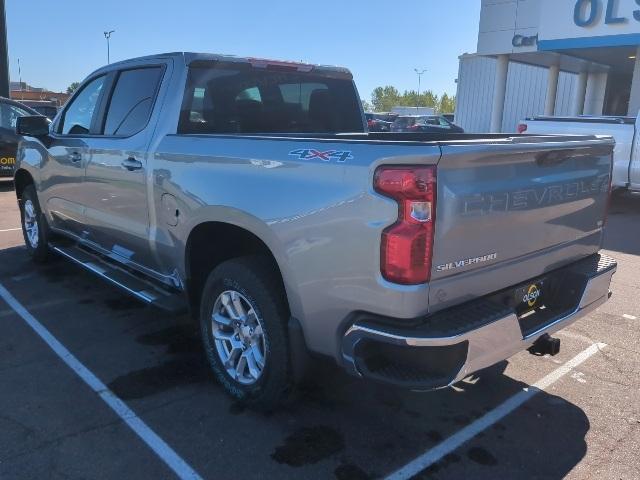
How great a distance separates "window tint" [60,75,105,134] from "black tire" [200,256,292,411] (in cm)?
238

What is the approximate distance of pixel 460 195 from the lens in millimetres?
2492

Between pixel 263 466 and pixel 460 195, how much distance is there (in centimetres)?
160

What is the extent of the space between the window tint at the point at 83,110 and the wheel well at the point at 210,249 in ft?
6.48

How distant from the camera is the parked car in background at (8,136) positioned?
38.8ft

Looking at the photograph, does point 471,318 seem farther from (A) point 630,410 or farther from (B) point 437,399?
(A) point 630,410

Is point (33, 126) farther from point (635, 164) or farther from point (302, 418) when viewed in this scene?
point (635, 164)

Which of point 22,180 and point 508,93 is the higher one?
point 508,93

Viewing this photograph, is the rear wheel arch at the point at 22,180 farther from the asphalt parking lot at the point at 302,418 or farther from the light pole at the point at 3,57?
the light pole at the point at 3,57

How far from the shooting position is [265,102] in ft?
14.3

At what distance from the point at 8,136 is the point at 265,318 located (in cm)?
1099

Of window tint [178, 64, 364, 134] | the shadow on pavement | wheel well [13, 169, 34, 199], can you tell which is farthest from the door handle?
wheel well [13, 169, 34, 199]

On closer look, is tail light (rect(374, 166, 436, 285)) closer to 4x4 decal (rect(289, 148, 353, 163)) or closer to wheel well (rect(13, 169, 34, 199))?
4x4 decal (rect(289, 148, 353, 163))

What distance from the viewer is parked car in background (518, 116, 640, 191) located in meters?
10.7

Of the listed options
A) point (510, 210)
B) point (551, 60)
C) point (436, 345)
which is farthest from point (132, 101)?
point (551, 60)
